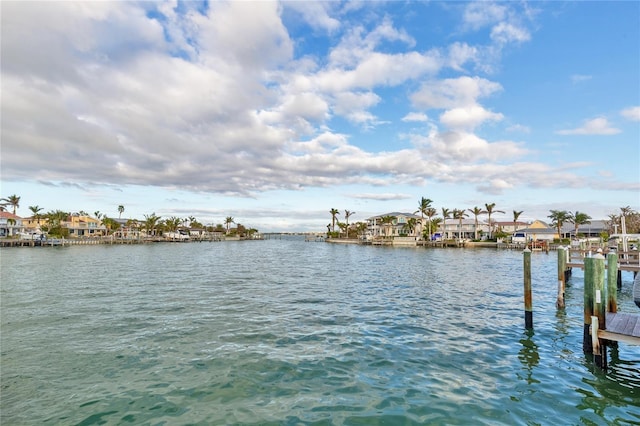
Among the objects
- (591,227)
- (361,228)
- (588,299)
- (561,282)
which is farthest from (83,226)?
(591,227)

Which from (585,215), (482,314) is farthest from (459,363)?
(585,215)

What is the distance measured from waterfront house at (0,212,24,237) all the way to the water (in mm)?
118735

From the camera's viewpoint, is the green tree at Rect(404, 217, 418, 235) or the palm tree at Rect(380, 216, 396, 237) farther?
the palm tree at Rect(380, 216, 396, 237)

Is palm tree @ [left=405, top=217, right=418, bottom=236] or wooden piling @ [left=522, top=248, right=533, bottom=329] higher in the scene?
palm tree @ [left=405, top=217, right=418, bottom=236]

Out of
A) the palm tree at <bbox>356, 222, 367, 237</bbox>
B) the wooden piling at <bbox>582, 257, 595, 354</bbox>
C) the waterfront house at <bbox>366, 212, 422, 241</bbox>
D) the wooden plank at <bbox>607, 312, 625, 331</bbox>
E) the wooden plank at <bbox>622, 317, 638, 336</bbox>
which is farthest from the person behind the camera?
the palm tree at <bbox>356, 222, 367, 237</bbox>

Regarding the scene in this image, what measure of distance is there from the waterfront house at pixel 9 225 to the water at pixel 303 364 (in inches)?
4675

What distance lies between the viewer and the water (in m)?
8.11

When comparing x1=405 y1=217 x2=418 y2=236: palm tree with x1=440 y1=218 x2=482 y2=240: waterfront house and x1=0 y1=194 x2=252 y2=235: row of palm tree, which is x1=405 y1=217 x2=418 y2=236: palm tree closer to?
x1=440 y1=218 x2=482 y2=240: waterfront house

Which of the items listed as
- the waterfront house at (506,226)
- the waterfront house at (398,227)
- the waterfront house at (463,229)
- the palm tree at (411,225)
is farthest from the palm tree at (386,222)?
the waterfront house at (506,226)

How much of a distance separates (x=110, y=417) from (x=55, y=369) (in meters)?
4.33

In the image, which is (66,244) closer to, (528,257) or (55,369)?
(55,369)

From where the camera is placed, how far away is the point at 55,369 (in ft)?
34.6

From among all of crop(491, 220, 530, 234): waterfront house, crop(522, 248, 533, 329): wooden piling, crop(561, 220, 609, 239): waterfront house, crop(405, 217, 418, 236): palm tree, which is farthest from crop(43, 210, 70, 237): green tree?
crop(561, 220, 609, 239): waterfront house

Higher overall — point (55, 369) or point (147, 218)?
point (147, 218)
